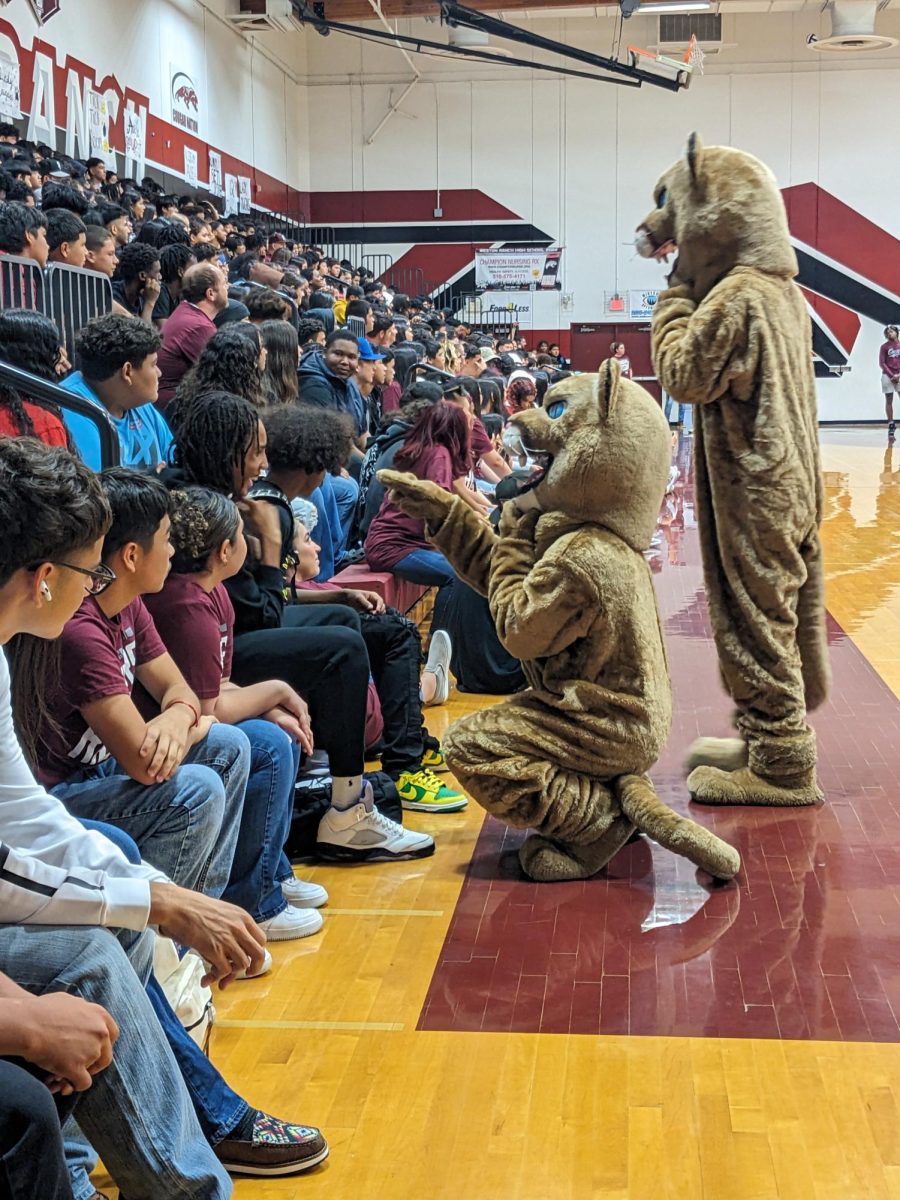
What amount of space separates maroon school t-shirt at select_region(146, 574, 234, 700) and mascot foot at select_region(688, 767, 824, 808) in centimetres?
176

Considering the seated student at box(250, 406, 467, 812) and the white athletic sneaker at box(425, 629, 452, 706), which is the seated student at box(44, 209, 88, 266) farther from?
the seated student at box(250, 406, 467, 812)

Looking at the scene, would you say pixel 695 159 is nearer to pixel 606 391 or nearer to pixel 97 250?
pixel 606 391

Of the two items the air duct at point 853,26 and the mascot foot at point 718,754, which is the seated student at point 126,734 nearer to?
the mascot foot at point 718,754

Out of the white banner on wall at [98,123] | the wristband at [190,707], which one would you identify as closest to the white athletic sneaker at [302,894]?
the wristband at [190,707]

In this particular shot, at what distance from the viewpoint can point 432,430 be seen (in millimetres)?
5777

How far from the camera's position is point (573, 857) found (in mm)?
3660

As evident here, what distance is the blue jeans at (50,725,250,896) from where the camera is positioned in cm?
257

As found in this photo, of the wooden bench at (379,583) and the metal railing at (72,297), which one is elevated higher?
the metal railing at (72,297)

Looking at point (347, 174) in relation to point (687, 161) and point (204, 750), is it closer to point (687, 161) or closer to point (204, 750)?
point (687, 161)

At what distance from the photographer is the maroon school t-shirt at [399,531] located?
564cm

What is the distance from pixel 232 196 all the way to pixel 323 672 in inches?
716

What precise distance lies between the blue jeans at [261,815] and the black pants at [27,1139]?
1512 mm

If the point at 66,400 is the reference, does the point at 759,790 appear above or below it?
below

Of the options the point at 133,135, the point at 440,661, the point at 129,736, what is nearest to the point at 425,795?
the point at 440,661
